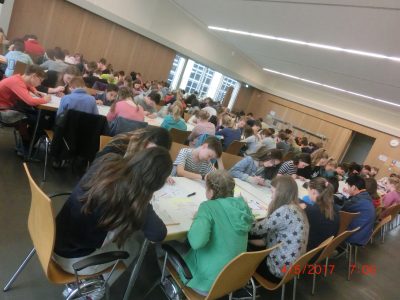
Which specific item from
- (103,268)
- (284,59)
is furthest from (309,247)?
(284,59)

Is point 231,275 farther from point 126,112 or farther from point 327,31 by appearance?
point 327,31

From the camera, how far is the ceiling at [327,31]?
439 centimetres

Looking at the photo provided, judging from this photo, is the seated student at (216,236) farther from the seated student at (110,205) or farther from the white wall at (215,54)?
the white wall at (215,54)

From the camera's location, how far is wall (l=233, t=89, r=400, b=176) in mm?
11656

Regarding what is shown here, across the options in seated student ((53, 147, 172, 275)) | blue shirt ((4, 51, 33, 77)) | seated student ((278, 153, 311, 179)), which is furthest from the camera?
blue shirt ((4, 51, 33, 77))

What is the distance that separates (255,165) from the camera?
3.86 m

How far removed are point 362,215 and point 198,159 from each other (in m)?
2.19

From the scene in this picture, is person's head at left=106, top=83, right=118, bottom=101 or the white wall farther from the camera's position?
the white wall

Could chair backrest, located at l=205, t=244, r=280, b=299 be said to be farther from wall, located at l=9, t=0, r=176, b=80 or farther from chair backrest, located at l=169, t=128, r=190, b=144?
wall, located at l=9, t=0, r=176, b=80

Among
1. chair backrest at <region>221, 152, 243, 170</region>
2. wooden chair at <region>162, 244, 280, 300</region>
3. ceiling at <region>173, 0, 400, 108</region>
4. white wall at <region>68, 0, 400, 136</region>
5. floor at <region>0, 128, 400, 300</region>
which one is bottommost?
floor at <region>0, 128, 400, 300</region>

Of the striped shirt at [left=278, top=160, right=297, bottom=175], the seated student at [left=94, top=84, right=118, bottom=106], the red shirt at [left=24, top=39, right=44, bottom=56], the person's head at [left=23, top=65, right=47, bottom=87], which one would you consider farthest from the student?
the red shirt at [left=24, top=39, right=44, bottom=56]

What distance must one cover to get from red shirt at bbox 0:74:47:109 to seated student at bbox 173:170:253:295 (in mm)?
2565

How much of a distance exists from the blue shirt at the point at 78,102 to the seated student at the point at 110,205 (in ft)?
6.41

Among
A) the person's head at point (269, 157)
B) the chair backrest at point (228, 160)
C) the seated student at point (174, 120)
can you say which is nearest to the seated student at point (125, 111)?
the seated student at point (174, 120)
